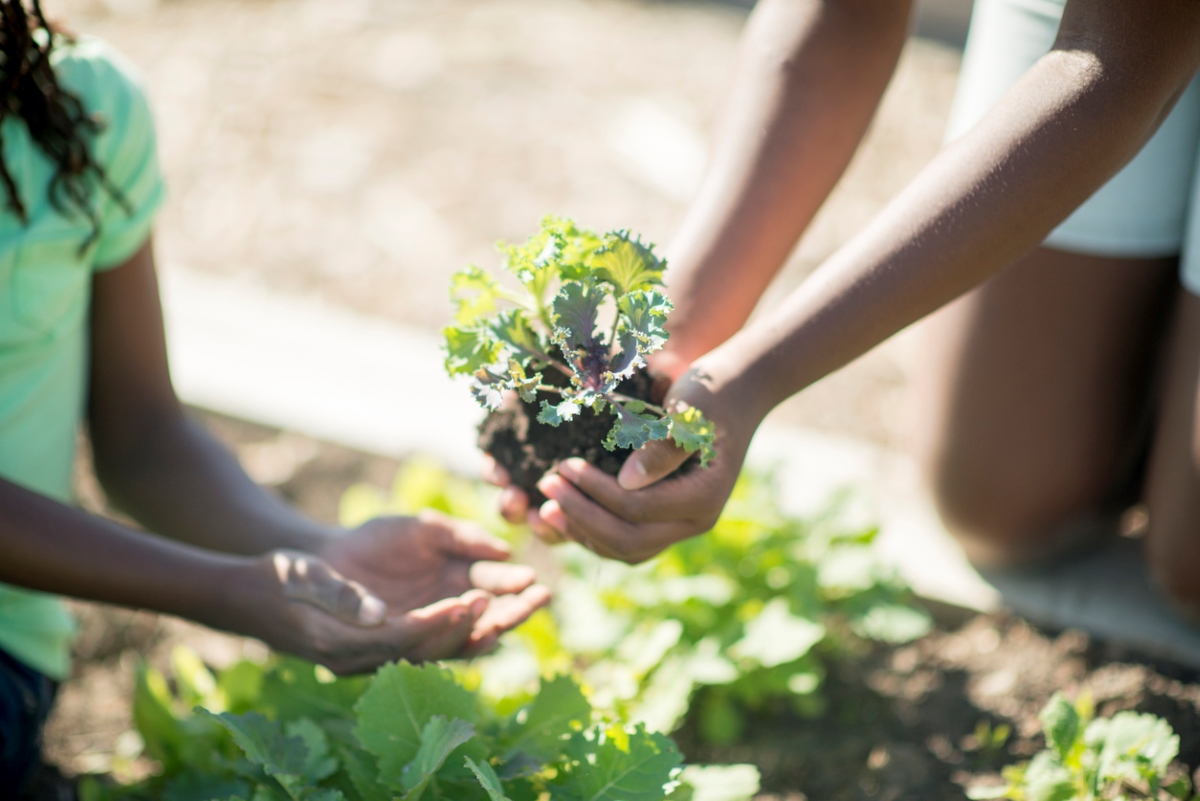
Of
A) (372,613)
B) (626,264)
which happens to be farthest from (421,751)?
(626,264)

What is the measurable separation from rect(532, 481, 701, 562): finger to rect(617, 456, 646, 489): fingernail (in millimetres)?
66

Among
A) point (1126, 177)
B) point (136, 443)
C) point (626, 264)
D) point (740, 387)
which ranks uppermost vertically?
point (1126, 177)

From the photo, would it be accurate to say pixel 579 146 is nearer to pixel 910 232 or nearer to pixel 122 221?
pixel 122 221

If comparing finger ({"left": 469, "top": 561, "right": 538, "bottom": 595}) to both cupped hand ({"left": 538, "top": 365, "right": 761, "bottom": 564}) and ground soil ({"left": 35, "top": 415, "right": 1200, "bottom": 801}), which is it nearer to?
cupped hand ({"left": 538, "top": 365, "right": 761, "bottom": 564})

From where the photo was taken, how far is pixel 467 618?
1.46 meters

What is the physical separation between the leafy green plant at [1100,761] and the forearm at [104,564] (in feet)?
3.99

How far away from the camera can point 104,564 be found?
4.66 ft

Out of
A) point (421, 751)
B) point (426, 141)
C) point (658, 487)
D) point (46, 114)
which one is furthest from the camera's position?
point (426, 141)

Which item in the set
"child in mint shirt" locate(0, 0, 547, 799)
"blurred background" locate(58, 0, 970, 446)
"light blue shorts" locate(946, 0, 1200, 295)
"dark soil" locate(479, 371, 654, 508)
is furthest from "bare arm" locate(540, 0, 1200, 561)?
"blurred background" locate(58, 0, 970, 446)

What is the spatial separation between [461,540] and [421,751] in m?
0.45

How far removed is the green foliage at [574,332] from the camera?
1284mm

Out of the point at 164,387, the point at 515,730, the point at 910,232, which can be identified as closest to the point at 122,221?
the point at 164,387

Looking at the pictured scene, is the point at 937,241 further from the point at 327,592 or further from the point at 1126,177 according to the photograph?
the point at 327,592

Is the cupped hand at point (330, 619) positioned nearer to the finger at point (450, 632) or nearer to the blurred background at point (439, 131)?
the finger at point (450, 632)
